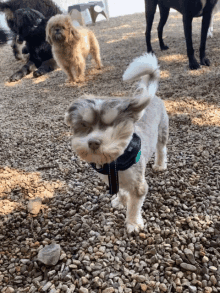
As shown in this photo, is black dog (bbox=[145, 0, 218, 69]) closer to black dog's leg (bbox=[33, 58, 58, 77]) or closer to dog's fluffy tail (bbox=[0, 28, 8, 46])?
black dog's leg (bbox=[33, 58, 58, 77])

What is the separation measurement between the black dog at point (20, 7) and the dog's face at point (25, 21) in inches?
15.5

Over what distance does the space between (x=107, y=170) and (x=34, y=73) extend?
618cm

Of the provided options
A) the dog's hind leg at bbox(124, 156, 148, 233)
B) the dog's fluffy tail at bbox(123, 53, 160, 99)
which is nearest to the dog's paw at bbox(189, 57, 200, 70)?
the dog's fluffy tail at bbox(123, 53, 160, 99)

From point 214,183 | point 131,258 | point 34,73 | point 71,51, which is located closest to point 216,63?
point 71,51

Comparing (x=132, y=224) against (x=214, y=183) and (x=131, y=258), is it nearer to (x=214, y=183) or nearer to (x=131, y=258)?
(x=131, y=258)

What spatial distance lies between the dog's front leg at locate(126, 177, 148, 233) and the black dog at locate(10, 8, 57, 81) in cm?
606

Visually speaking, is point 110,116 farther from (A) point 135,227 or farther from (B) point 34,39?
(B) point 34,39

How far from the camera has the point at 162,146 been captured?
2904 millimetres

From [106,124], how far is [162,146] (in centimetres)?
137

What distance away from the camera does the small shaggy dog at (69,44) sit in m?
5.32

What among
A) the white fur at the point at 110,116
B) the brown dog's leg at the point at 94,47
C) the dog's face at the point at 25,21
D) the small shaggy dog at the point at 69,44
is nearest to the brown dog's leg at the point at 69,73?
the small shaggy dog at the point at 69,44

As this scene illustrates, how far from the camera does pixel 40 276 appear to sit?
1.96 metres

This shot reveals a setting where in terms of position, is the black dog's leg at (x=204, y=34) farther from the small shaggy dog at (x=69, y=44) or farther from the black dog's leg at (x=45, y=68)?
the black dog's leg at (x=45, y=68)

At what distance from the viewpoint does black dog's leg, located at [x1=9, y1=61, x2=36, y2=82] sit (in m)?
7.09
